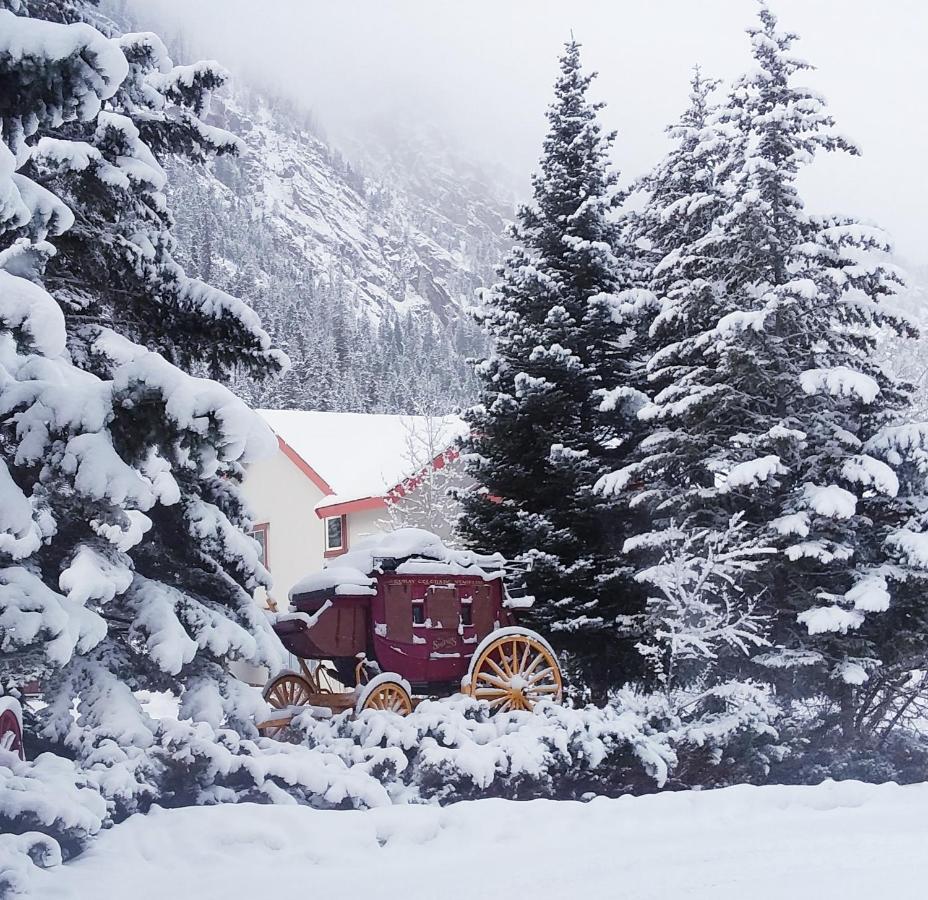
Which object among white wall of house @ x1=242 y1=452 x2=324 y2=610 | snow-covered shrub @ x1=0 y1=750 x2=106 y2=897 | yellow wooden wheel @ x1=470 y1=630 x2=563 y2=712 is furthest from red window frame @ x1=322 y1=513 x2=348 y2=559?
snow-covered shrub @ x1=0 y1=750 x2=106 y2=897

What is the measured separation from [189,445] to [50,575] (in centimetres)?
328

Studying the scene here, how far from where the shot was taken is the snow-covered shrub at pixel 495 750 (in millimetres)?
8250

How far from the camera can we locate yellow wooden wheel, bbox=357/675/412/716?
1021 cm

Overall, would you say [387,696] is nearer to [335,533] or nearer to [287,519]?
[335,533]

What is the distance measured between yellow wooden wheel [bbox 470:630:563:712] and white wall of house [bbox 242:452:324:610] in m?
12.7

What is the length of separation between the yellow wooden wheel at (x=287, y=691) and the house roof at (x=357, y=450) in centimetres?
868

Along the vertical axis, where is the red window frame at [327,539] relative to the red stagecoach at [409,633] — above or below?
above

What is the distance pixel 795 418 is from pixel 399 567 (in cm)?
513

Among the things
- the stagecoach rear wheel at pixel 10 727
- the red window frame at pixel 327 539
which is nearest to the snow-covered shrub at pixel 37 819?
the stagecoach rear wheel at pixel 10 727

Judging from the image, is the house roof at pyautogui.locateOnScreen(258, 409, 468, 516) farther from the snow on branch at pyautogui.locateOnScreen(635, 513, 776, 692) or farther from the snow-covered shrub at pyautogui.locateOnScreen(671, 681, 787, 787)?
the snow-covered shrub at pyautogui.locateOnScreen(671, 681, 787, 787)

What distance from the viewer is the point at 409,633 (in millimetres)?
10875

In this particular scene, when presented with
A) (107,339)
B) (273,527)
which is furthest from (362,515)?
(107,339)

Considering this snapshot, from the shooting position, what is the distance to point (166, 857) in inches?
234

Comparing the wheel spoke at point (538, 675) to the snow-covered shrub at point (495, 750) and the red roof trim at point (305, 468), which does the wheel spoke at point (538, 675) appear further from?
the red roof trim at point (305, 468)
